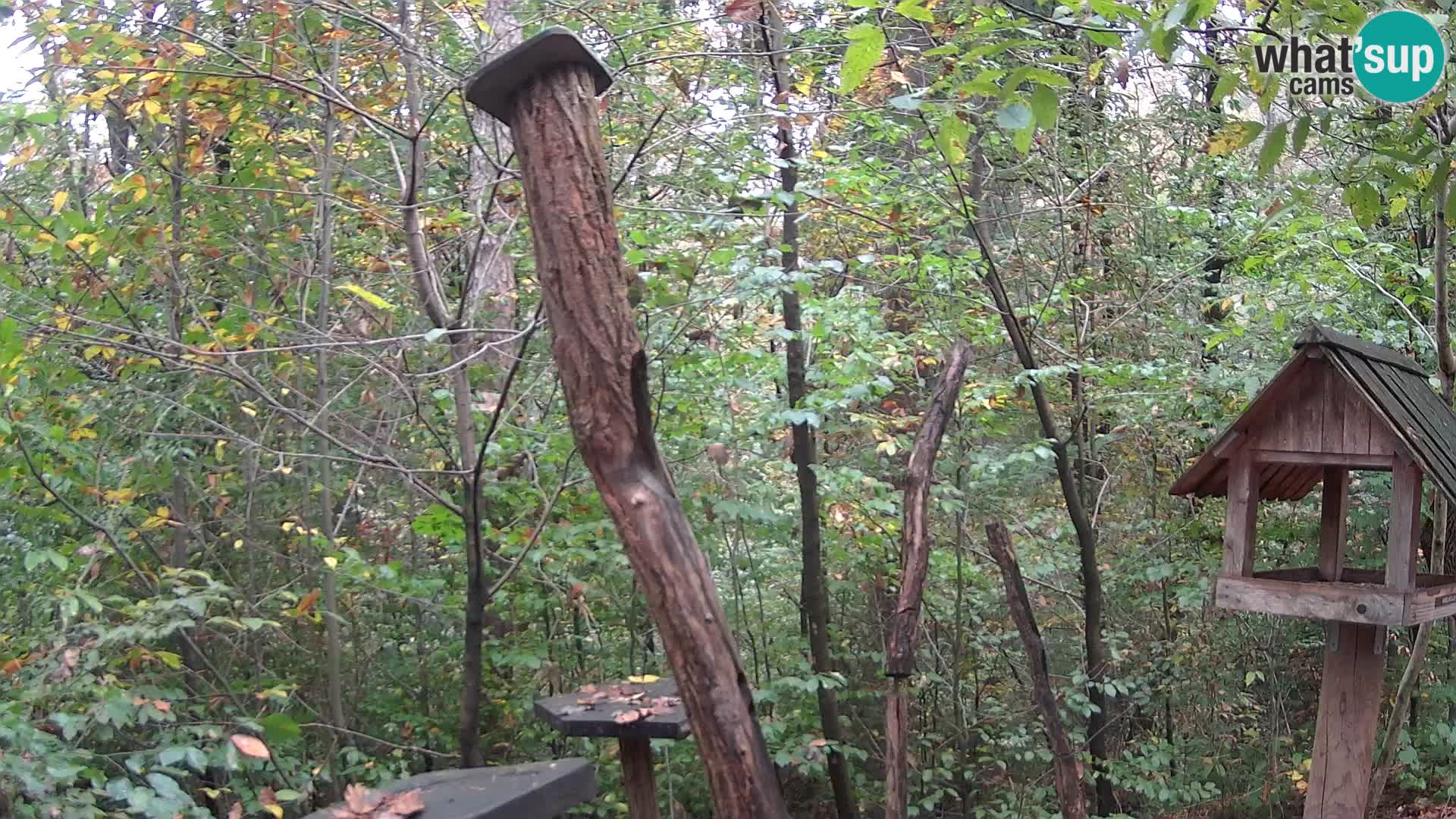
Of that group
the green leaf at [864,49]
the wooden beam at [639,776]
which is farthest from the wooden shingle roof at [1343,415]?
the wooden beam at [639,776]

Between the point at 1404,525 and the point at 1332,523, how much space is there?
0.32m

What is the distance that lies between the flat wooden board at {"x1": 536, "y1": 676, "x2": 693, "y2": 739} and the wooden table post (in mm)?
526

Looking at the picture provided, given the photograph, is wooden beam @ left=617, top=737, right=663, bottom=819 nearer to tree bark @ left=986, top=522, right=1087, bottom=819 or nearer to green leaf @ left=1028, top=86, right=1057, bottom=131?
tree bark @ left=986, top=522, right=1087, bottom=819

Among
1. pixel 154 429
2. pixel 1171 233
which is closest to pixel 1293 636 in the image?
pixel 1171 233

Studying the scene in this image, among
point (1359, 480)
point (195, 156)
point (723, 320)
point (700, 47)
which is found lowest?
point (1359, 480)

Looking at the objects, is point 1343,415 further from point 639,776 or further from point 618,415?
point 639,776

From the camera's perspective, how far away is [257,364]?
14.5 feet

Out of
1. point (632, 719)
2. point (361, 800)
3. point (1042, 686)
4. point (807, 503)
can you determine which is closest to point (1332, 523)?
point (1042, 686)

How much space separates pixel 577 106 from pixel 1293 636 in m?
5.20

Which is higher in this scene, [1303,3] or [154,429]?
[1303,3]

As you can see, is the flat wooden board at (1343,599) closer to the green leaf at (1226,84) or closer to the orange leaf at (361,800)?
the green leaf at (1226,84)

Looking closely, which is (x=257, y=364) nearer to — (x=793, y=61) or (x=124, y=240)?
(x=124, y=240)

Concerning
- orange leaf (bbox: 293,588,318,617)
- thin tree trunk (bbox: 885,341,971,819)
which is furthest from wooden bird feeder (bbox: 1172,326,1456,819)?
orange leaf (bbox: 293,588,318,617)

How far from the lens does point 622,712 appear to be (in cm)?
297
